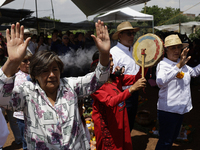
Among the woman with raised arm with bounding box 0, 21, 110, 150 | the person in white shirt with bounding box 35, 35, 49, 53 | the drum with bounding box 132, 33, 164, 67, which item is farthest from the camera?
the person in white shirt with bounding box 35, 35, 49, 53

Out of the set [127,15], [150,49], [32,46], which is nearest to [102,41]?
[150,49]

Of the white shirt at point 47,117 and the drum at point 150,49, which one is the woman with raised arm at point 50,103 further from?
the drum at point 150,49

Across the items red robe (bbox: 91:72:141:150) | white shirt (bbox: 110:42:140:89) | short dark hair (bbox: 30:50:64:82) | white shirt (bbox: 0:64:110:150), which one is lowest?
red robe (bbox: 91:72:141:150)

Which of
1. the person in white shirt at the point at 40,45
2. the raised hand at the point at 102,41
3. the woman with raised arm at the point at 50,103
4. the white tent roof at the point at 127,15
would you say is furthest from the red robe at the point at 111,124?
the white tent roof at the point at 127,15

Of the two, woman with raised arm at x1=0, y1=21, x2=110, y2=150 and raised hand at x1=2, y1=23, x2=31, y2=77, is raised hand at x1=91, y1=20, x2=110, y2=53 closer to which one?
woman with raised arm at x1=0, y1=21, x2=110, y2=150

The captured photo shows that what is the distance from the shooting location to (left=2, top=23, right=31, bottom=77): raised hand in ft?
4.30

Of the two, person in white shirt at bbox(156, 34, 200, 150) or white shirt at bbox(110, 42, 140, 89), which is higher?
white shirt at bbox(110, 42, 140, 89)

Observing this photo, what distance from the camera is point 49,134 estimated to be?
157 cm

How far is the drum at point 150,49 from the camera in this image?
237cm

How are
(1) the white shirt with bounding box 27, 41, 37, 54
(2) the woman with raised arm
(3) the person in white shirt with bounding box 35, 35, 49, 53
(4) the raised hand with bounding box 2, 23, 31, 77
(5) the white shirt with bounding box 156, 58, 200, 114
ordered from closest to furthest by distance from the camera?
(4) the raised hand with bounding box 2, 23, 31, 77, (2) the woman with raised arm, (5) the white shirt with bounding box 156, 58, 200, 114, (1) the white shirt with bounding box 27, 41, 37, 54, (3) the person in white shirt with bounding box 35, 35, 49, 53

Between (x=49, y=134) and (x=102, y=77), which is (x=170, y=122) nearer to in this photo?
(x=102, y=77)

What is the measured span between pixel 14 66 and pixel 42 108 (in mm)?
439

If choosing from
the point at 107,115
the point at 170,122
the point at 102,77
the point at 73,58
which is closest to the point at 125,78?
the point at 107,115

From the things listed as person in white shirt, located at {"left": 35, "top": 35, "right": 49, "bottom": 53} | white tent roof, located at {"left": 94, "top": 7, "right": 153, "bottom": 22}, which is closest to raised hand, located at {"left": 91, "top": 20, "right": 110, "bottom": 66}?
person in white shirt, located at {"left": 35, "top": 35, "right": 49, "bottom": 53}
